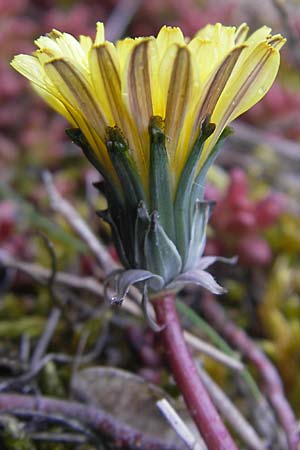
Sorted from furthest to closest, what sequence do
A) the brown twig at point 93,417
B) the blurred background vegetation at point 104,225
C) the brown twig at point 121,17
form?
the brown twig at point 121,17 < the blurred background vegetation at point 104,225 < the brown twig at point 93,417

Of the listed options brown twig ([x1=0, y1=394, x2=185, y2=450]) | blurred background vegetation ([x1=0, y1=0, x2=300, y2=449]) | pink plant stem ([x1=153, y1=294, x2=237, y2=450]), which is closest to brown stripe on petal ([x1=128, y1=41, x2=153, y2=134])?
pink plant stem ([x1=153, y1=294, x2=237, y2=450])

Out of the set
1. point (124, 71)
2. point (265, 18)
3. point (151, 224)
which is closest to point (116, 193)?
point (151, 224)

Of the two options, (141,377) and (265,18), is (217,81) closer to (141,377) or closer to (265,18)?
(141,377)

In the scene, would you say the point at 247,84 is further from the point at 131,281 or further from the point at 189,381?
the point at 189,381

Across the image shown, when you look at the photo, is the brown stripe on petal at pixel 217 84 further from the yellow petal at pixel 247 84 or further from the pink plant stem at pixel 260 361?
the pink plant stem at pixel 260 361

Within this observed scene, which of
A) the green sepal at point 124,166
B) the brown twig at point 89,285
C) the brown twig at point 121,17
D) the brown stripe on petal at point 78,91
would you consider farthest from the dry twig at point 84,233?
the brown twig at point 121,17

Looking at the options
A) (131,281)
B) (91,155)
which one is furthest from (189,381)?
(91,155)
